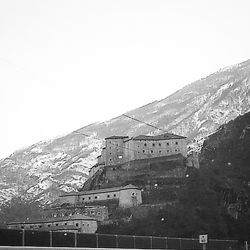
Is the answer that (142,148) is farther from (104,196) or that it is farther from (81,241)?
(81,241)

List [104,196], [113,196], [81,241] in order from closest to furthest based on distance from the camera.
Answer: [81,241]
[113,196]
[104,196]

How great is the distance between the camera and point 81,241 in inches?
1180

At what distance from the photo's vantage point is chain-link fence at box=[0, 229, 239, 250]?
85.6 feet

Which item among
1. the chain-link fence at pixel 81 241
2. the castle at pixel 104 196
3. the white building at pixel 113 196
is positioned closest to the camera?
the chain-link fence at pixel 81 241

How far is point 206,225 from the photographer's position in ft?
270

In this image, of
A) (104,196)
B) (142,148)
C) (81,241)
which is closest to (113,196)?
(104,196)

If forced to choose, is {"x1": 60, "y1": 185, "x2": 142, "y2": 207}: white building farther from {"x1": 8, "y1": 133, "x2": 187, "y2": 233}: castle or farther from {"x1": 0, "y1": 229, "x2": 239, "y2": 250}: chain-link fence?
{"x1": 0, "y1": 229, "x2": 239, "y2": 250}: chain-link fence

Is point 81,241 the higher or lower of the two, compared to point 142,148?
lower

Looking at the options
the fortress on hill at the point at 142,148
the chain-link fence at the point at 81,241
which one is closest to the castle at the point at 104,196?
the fortress on hill at the point at 142,148

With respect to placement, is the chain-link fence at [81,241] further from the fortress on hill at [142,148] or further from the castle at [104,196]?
the fortress on hill at [142,148]

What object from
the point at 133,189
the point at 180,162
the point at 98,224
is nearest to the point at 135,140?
the point at 180,162

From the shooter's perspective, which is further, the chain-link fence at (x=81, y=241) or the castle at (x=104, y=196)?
the castle at (x=104, y=196)

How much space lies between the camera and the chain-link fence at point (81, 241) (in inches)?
1027

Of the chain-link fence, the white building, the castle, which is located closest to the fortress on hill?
the castle
